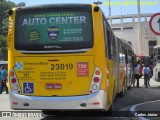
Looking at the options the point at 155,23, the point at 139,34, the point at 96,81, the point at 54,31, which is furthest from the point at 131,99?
the point at 139,34

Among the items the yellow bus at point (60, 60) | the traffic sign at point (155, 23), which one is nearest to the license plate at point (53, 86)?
the yellow bus at point (60, 60)

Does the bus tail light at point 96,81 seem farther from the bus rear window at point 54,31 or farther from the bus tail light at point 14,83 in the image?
the bus tail light at point 14,83

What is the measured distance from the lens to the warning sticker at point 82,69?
10195mm

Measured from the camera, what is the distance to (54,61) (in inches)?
408

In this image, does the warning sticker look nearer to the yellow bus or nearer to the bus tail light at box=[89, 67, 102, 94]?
the yellow bus

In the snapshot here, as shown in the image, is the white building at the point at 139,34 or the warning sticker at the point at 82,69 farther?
the white building at the point at 139,34

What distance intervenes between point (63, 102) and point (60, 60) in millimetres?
1096

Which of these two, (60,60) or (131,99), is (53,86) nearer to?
(60,60)

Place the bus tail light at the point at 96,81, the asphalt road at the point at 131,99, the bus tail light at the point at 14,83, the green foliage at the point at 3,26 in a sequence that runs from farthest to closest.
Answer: the green foliage at the point at 3,26 < the asphalt road at the point at 131,99 < the bus tail light at the point at 14,83 < the bus tail light at the point at 96,81

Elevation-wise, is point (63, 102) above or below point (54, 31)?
below

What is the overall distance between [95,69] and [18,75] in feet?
6.65

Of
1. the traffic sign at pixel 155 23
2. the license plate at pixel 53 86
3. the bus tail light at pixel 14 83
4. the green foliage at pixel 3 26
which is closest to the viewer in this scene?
the license plate at pixel 53 86

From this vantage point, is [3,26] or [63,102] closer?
[63,102]

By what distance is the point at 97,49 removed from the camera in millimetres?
10250
